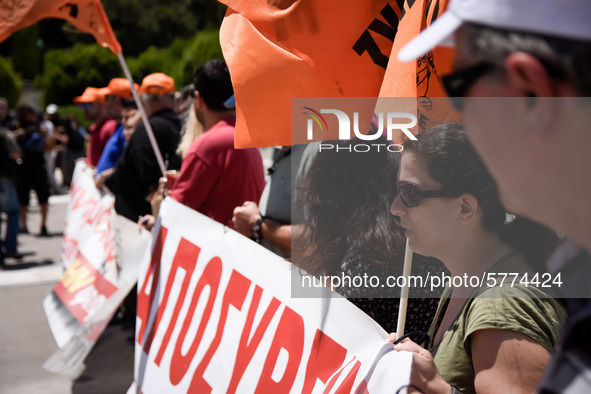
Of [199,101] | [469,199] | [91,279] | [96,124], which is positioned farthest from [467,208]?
[96,124]

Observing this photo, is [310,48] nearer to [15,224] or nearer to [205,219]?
[205,219]

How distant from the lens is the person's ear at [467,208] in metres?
1.77

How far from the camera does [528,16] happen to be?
2.57ft

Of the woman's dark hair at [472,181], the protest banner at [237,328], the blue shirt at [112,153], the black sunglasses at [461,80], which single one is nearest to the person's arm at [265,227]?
the protest banner at [237,328]

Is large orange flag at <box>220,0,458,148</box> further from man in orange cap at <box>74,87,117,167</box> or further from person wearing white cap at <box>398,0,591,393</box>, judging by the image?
man in orange cap at <box>74,87,117,167</box>

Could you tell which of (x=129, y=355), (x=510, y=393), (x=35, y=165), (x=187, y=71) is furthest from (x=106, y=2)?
(x=510, y=393)

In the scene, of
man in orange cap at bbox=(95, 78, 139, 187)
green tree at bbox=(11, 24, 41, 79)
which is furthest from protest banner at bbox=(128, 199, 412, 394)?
green tree at bbox=(11, 24, 41, 79)

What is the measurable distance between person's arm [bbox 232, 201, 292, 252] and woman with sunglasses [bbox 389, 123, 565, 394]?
109 cm

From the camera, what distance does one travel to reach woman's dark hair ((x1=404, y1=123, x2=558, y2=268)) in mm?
1691

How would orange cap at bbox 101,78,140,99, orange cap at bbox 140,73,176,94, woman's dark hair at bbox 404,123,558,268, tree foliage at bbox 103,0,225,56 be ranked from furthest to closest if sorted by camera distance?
tree foliage at bbox 103,0,225,56, orange cap at bbox 101,78,140,99, orange cap at bbox 140,73,176,94, woman's dark hair at bbox 404,123,558,268

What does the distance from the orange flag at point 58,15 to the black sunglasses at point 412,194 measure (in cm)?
311

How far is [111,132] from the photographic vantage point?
25.1 feet

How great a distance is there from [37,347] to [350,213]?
4153mm

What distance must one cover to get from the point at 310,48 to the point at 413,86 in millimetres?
535
